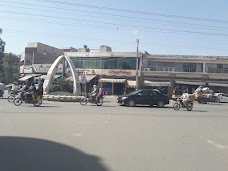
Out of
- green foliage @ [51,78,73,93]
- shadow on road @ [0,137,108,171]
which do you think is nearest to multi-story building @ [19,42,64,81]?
green foliage @ [51,78,73,93]

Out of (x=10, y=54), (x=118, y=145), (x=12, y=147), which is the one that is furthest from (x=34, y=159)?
(x=10, y=54)

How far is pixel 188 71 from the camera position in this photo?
6191 centimetres

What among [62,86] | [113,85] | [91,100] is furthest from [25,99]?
[113,85]

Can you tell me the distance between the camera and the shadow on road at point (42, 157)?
7242 millimetres

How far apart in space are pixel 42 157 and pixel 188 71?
55445 mm

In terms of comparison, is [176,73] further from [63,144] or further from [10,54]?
[63,144]

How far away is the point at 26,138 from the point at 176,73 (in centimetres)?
5159

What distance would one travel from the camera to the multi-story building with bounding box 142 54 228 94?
A: 197 feet

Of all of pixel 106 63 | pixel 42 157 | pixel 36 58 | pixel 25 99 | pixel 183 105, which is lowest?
pixel 42 157

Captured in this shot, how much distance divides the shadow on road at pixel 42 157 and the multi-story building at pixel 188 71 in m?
51.7

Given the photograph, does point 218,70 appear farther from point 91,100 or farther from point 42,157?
point 42,157

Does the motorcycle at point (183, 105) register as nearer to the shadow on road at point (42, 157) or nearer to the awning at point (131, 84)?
the shadow on road at point (42, 157)

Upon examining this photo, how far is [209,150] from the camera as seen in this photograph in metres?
9.91

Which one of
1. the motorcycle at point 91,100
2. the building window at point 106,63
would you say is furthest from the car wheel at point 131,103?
the building window at point 106,63
